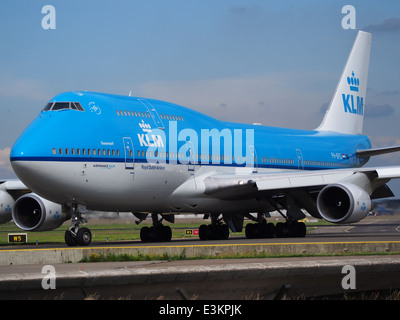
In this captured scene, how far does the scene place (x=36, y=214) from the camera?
87.8 ft

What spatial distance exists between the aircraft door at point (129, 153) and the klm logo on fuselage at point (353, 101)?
17399 millimetres

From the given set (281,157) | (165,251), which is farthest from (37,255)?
(281,157)

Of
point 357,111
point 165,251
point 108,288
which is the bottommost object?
point 165,251

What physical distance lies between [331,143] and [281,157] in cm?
488

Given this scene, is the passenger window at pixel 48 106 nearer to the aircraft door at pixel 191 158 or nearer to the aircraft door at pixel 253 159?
the aircraft door at pixel 191 158

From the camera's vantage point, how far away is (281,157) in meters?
31.8

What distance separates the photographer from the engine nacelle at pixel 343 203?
25750 millimetres

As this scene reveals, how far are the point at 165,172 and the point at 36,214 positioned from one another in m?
5.03

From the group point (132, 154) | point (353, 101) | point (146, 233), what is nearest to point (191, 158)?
point (132, 154)

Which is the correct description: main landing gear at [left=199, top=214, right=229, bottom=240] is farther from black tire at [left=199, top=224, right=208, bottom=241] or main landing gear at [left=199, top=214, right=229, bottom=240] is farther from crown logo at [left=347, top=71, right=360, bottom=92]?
crown logo at [left=347, top=71, right=360, bottom=92]

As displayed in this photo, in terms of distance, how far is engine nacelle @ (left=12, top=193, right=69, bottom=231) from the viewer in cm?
2608

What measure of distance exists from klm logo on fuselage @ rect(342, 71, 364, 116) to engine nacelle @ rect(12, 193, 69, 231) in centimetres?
1800

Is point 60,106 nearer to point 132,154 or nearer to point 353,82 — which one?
point 132,154
